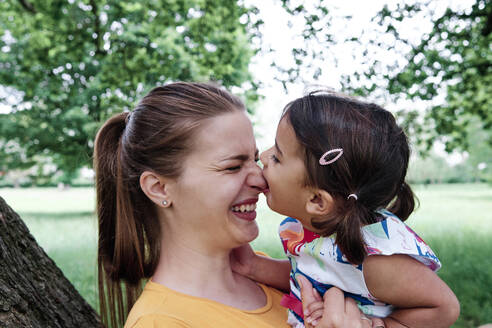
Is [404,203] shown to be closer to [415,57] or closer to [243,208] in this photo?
[243,208]

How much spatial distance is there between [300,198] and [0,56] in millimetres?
18154

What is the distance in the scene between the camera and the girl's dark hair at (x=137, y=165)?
196 centimetres

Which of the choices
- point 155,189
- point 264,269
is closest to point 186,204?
point 155,189

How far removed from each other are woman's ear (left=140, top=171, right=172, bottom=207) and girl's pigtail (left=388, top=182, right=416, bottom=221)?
3.45 feet

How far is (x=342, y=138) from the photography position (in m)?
1.74

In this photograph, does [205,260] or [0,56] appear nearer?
[205,260]

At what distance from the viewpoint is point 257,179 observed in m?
1.96

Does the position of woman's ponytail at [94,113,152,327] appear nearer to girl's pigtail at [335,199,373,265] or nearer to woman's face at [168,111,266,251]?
woman's face at [168,111,266,251]

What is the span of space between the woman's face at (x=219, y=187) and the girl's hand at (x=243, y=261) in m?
0.24

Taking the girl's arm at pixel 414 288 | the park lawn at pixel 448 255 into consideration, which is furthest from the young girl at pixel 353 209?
the park lawn at pixel 448 255

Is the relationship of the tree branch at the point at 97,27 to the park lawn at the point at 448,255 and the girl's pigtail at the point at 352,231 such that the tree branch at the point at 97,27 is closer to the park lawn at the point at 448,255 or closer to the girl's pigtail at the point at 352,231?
the park lawn at the point at 448,255

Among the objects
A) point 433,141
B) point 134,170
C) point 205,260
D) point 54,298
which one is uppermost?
point 134,170

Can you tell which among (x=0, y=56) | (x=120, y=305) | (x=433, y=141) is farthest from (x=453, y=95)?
(x=0, y=56)

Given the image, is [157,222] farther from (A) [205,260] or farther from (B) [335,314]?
(B) [335,314]
